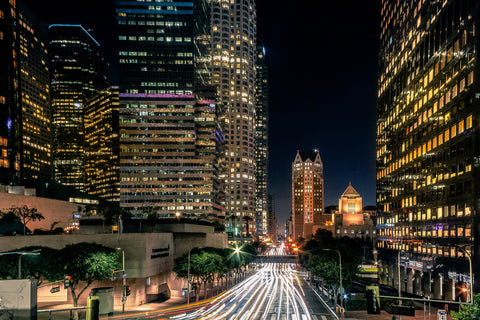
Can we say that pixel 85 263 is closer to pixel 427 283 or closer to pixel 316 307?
pixel 316 307

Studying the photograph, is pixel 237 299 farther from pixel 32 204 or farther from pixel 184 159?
pixel 184 159

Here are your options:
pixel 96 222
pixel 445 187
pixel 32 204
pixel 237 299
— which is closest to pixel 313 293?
pixel 237 299

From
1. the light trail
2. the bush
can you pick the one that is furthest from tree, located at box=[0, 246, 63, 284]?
the bush

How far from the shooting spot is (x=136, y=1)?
196 metres

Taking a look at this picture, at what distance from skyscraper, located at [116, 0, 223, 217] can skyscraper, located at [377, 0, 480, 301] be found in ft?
315

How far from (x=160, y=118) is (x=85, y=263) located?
5705 inches

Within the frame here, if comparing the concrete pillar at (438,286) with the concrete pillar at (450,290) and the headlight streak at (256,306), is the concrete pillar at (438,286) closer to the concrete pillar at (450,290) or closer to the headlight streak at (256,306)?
the concrete pillar at (450,290)

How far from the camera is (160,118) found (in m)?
192

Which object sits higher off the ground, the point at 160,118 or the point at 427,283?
the point at 160,118

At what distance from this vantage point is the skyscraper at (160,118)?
191m

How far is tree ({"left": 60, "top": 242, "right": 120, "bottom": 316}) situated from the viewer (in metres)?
→ 52.0

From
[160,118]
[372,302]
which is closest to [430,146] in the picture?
[372,302]

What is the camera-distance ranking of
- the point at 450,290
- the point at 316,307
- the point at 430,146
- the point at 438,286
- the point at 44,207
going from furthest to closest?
1. the point at 44,207
2. the point at 430,146
3. the point at 438,286
4. the point at 450,290
5. the point at 316,307

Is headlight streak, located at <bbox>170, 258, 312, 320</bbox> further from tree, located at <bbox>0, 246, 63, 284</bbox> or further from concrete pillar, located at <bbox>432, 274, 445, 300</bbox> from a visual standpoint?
concrete pillar, located at <bbox>432, 274, 445, 300</bbox>
